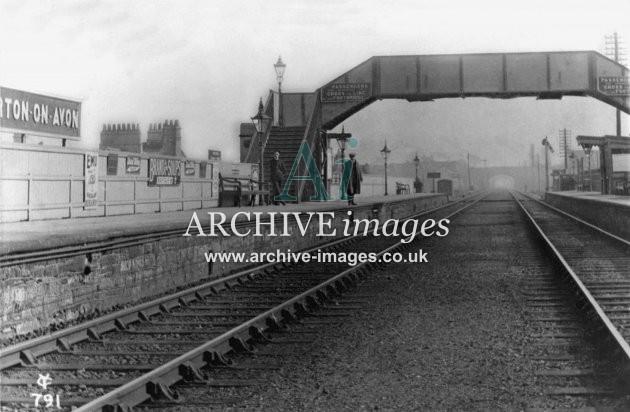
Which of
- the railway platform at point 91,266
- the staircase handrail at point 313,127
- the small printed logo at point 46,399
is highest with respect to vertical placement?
the staircase handrail at point 313,127

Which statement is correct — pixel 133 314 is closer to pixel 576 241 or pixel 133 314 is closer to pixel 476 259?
pixel 476 259

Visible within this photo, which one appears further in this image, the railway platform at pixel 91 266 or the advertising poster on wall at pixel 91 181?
the advertising poster on wall at pixel 91 181

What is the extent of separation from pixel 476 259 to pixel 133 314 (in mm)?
8525

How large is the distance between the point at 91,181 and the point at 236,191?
25.8 ft

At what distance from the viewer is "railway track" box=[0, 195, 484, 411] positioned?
509 centimetres

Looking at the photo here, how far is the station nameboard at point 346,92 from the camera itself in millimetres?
29828

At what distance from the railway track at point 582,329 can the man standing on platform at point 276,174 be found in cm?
980

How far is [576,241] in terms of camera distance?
64.2 feet

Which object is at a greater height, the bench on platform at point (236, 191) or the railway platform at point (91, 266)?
the bench on platform at point (236, 191)

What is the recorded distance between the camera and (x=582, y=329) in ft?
25.0

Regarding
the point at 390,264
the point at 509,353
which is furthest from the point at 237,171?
the point at 509,353

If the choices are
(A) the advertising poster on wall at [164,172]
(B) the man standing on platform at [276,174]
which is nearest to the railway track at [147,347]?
(A) the advertising poster on wall at [164,172]

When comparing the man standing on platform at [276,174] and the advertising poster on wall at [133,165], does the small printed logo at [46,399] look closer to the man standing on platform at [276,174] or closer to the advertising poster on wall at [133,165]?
the advertising poster on wall at [133,165]

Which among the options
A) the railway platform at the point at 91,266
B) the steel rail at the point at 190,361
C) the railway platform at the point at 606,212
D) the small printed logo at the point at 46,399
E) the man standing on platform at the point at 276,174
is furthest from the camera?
the man standing on platform at the point at 276,174
